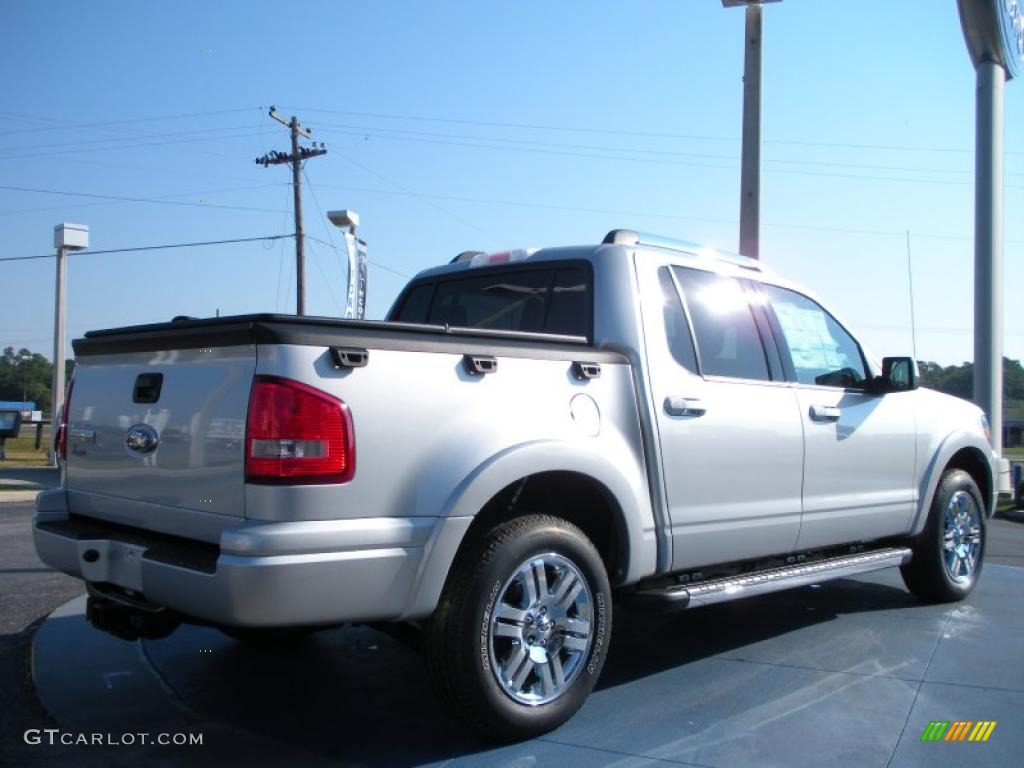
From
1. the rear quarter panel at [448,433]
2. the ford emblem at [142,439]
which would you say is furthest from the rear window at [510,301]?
the ford emblem at [142,439]

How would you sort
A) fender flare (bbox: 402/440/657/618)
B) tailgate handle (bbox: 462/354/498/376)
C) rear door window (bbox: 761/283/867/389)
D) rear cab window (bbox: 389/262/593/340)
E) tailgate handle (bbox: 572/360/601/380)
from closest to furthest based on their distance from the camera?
fender flare (bbox: 402/440/657/618)
tailgate handle (bbox: 462/354/498/376)
tailgate handle (bbox: 572/360/601/380)
rear cab window (bbox: 389/262/593/340)
rear door window (bbox: 761/283/867/389)

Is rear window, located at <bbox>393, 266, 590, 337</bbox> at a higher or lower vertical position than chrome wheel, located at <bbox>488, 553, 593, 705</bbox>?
higher

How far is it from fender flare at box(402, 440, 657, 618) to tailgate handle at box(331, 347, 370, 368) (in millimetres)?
545

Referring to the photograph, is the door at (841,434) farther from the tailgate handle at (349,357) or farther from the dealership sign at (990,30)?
the dealership sign at (990,30)

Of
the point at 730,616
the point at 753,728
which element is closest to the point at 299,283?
the point at 730,616

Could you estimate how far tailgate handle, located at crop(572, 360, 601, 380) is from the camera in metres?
3.65

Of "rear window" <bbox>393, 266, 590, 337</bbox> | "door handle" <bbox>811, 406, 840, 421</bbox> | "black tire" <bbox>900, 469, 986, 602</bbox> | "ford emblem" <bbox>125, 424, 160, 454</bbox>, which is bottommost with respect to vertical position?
"black tire" <bbox>900, 469, 986, 602</bbox>

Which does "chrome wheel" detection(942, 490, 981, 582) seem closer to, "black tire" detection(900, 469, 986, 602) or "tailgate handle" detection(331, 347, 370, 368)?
"black tire" detection(900, 469, 986, 602)

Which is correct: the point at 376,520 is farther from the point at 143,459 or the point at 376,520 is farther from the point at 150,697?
the point at 150,697


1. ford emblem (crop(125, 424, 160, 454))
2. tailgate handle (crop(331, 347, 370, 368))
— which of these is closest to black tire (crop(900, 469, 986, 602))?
tailgate handle (crop(331, 347, 370, 368))

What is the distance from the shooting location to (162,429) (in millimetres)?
3275

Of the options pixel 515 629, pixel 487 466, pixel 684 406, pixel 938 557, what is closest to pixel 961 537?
pixel 938 557

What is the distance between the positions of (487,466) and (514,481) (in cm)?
18

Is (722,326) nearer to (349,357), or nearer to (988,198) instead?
(349,357)
